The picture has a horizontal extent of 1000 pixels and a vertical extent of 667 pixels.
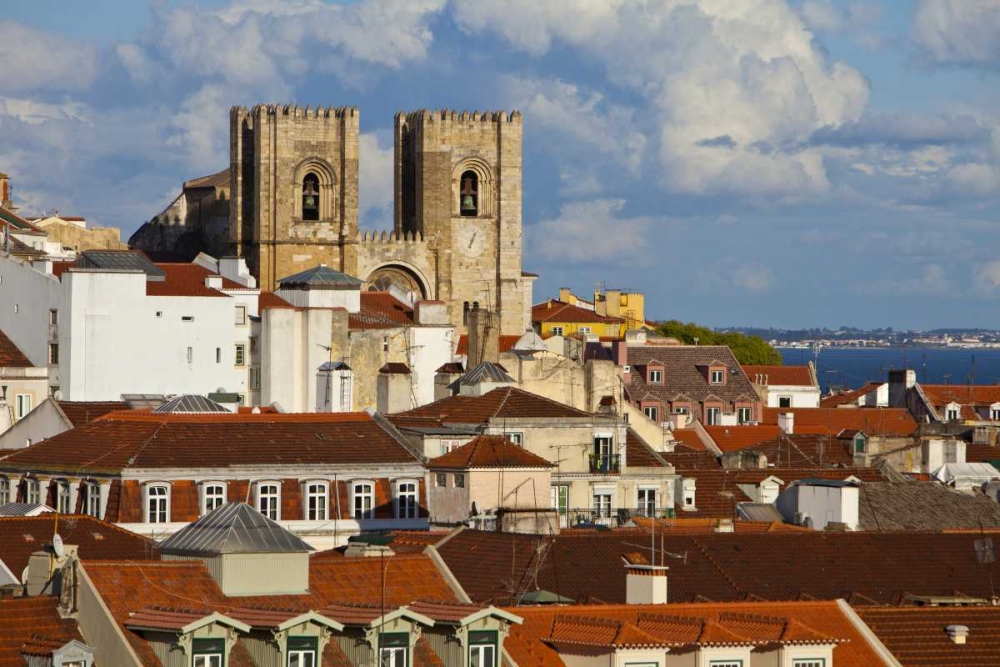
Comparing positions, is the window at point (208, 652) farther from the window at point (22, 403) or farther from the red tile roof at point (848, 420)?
the red tile roof at point (848, 420)

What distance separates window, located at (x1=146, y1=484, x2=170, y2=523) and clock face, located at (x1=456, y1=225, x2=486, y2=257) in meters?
69.7

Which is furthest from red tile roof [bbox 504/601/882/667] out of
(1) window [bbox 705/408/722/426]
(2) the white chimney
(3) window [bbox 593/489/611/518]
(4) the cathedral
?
(4) the cathedral

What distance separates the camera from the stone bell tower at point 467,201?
121 metres

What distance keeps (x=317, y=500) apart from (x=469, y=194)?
230 feet

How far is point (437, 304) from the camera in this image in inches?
3821

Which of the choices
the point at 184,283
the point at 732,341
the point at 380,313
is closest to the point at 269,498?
the point at 184,283

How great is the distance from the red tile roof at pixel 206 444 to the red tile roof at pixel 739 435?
29.1m

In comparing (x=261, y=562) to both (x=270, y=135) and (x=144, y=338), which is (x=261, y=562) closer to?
(x=144, y=338)

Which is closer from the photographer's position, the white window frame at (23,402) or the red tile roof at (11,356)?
the white window frame at (23,402)

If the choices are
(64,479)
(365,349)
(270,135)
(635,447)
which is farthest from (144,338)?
(270,135)

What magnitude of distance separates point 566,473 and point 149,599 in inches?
1182

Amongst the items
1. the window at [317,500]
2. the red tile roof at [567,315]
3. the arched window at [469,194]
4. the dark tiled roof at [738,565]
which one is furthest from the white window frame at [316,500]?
the red tile roof at [567,315]

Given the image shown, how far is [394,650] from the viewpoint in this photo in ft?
105

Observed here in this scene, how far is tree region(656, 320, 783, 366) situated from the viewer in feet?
481
